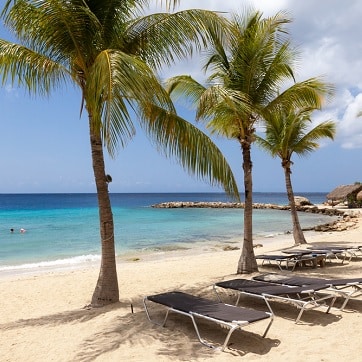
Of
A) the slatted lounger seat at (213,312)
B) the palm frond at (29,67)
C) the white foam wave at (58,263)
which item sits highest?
the palm frond at (29,67)

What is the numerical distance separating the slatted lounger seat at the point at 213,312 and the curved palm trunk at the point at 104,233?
3.59 feet

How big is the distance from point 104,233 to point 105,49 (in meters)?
2.90

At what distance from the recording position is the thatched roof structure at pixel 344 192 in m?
38.2

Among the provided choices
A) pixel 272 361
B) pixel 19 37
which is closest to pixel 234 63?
pixel 19 37

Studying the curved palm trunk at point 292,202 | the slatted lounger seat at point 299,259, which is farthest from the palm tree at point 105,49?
the curved palm trunk at point 292,202

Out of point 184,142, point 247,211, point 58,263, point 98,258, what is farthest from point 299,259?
point 58,263

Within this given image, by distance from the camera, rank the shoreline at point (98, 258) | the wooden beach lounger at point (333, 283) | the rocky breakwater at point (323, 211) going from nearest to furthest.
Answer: the wooden beach lounger at point (333, 283), the shoreline at point (98, 258), the rocky breakwater at point (323, 211)

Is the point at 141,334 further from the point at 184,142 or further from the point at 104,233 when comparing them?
the point at 184,142

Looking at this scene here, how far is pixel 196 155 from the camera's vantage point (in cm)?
579

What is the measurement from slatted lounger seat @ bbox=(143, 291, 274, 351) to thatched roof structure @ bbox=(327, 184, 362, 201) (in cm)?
3696

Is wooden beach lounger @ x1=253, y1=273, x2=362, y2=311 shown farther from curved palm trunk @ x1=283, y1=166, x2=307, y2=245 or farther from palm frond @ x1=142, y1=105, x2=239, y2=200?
curved palm trunk @ x1=283, y1=166, x2=307, y2=245

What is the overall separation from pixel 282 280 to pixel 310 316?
43.5 inches

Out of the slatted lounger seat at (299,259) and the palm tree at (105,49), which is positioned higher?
the palm tree at (105,49)

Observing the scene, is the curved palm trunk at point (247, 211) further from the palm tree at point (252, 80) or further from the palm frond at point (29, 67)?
the palm frond at point (29, 67)
